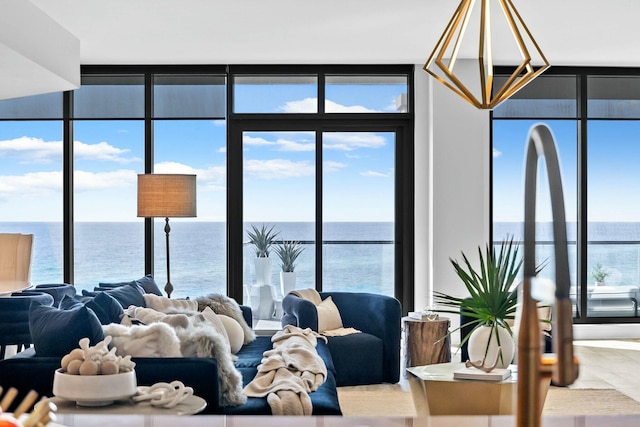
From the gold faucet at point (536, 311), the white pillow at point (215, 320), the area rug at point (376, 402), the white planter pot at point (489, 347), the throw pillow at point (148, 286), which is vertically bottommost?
the area rug at point (376, 402)

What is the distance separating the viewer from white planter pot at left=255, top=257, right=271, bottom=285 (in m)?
7.79

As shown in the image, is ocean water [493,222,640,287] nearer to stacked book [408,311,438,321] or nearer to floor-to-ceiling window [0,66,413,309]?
floor-to-ceiling window [0,66,413,309]

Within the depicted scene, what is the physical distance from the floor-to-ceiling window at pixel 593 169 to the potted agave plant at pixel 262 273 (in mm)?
2418

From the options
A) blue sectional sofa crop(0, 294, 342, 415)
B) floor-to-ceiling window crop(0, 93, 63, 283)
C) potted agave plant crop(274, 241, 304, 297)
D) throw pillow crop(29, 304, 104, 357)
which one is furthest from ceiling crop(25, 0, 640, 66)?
blue sectional sofa crop(0, 294, 342, 415)

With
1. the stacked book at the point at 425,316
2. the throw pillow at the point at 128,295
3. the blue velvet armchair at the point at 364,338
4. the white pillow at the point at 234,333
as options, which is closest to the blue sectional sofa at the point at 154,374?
the throw pillow at the point at 128,295

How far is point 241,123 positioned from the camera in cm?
776

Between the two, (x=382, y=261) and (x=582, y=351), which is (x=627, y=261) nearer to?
(x=582, y=351)

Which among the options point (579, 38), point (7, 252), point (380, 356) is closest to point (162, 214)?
point (7, 252)

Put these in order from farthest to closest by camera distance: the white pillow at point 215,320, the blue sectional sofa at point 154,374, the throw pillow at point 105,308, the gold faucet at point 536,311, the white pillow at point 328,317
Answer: the white pillow at point 328,317
the white pillow at point 215,320
the throw pillow at point 105,308
the blue sectional sofa at point 154,374
the gold faucet at point 536,311

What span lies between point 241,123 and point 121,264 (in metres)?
2.48

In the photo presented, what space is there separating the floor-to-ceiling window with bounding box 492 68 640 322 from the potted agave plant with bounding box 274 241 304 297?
2132 mm

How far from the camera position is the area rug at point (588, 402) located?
16.2 feet

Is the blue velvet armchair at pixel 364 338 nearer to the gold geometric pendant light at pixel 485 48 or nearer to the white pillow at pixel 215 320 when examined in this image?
the white pillow at pixel 215 320

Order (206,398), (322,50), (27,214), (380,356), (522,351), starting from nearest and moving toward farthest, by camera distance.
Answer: (522,351) → (206,398) → (380,356) → (322,50) → (27,214)
